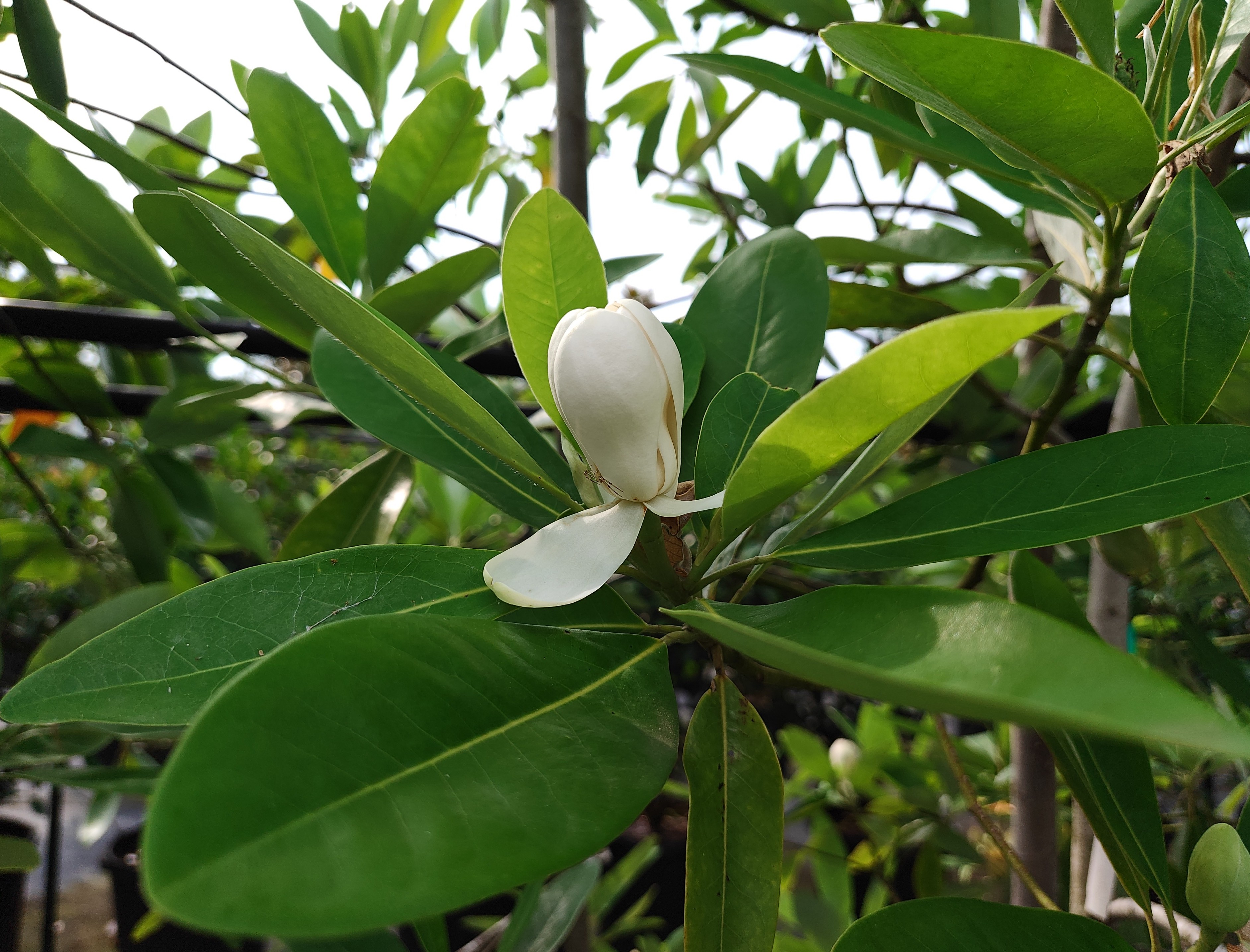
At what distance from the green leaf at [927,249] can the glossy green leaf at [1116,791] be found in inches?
9.6

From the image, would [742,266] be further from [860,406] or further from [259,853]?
[259,853]

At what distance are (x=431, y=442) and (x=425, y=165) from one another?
0.21 metres

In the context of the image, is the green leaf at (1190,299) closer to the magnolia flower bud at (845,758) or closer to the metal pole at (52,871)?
the magnolia flower bud at (845,758)

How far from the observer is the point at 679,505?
314 millimetres

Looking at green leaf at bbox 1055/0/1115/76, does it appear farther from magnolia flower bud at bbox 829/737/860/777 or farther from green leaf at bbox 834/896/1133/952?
magnolia flower bud at bbox 829/737/860/777

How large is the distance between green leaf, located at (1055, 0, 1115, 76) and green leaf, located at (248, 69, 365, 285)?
40 centimetres

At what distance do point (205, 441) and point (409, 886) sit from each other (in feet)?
2.12

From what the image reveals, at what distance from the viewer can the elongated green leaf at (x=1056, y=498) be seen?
28 centimetres

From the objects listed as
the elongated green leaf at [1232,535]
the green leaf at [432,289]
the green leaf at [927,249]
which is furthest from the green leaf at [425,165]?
the elongated green leaf at [1232,535]

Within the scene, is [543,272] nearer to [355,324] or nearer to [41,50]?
[355,324]

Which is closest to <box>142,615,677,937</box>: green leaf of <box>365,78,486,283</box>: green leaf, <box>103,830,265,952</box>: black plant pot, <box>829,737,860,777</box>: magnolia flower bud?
<box>365,78,486,283</box>: green leaf

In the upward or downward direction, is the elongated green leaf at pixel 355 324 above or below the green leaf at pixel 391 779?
above

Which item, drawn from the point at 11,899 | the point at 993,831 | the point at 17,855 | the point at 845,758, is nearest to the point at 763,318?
the point at 993,831

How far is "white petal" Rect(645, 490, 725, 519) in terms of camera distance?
12.1 inches
